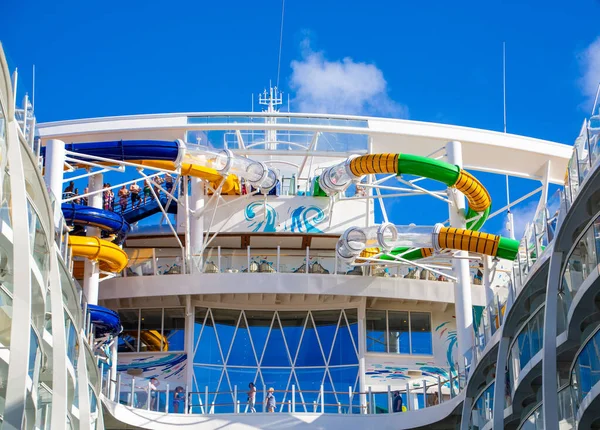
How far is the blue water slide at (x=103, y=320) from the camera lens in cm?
3262

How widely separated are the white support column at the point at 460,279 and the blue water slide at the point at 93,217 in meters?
11.2

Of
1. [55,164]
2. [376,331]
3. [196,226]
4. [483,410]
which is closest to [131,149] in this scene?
[55,164]

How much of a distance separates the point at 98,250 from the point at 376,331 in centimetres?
1067

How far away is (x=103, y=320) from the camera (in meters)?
33.0

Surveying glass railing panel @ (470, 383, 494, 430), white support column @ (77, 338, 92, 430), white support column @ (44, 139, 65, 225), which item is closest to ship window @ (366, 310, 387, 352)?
glass railing panel @ (470, 383, 494, 430)

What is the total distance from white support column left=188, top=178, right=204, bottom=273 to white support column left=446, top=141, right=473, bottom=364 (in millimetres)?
8837

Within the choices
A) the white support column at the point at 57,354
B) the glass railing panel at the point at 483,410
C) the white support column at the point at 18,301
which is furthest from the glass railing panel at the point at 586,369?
the white support column at the point at 57,354

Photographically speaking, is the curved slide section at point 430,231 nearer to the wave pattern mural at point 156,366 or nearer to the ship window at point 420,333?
the ship window at point 420,333

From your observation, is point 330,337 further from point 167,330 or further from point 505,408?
point 505,408

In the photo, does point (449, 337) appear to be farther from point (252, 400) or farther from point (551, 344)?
point (551, 344)

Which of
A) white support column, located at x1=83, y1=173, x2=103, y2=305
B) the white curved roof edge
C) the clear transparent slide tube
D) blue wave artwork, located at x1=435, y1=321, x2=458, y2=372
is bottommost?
blue wave artwork, located at x1=435, y1=321, x2=458, y2=372

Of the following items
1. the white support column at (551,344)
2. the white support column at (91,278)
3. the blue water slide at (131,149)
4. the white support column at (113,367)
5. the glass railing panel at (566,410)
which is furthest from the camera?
the blue water slide at (131,149)

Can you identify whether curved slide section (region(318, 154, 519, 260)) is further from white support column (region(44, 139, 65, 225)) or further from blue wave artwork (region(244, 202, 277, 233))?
white support column (region(44, 139, 65, 225))

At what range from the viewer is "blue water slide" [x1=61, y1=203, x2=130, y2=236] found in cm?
3506
